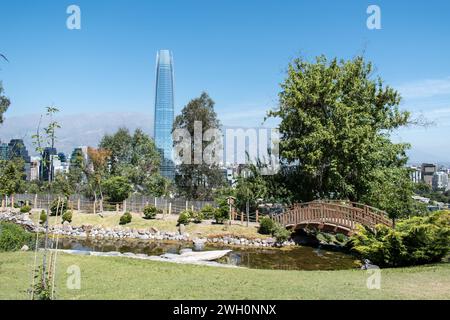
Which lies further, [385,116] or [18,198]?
[18,198]

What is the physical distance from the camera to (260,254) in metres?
17.5

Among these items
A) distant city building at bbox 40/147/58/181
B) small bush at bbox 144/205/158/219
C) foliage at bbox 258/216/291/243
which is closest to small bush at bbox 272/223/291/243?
foliage at bbox 258/216/291/243

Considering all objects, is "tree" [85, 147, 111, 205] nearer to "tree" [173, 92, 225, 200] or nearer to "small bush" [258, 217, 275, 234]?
"tree" [173, 92, 225, 200]

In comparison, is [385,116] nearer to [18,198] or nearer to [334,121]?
[334,121]

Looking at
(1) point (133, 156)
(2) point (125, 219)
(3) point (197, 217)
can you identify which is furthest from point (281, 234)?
(1) point (133, 156)

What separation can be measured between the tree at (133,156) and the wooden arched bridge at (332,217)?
715 inches

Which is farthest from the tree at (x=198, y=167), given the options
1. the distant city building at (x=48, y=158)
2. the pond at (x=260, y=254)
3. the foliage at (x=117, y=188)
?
the distant city building at (x=48, y=158)

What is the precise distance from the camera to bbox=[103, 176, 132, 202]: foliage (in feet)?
102

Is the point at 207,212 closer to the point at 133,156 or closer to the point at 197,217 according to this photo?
the point at 197,217

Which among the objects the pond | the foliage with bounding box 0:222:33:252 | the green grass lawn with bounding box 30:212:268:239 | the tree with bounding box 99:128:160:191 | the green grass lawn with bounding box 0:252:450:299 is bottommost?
the pond

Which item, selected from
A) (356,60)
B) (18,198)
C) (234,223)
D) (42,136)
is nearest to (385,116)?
(356,60)

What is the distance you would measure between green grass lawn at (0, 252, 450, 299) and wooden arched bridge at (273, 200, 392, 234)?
533 centimetres

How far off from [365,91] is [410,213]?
6521mm
